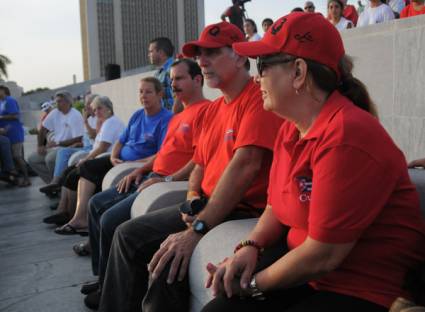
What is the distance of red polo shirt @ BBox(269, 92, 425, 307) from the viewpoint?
5.20ft

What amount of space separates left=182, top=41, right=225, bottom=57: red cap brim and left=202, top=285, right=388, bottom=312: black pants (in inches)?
62.6

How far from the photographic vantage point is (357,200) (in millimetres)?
1577

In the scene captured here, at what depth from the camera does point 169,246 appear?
2.44 m

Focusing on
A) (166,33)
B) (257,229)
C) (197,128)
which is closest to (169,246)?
(257,229)

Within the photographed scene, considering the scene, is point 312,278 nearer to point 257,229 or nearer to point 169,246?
point 257,229

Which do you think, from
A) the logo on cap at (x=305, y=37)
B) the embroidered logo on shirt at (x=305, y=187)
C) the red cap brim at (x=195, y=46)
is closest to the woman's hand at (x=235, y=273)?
the embroidered logo on shirt at (x=305, y=187)

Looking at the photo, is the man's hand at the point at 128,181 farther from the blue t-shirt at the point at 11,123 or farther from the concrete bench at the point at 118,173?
the blue t-shirt at the point at 11,123

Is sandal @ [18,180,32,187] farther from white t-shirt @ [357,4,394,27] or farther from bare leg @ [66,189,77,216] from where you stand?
white t-shirt @ [357,4,394,27]

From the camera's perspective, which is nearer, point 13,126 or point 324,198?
point 324,198

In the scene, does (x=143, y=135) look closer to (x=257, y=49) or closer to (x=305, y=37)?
(x=257, y=49)

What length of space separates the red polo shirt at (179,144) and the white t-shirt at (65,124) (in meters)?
3.87

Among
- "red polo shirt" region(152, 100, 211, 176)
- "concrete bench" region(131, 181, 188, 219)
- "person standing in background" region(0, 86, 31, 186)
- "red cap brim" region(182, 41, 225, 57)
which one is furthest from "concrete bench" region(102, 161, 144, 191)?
"person standing in background" region(0, 86, 31, 186)

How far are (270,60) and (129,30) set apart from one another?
8924cm

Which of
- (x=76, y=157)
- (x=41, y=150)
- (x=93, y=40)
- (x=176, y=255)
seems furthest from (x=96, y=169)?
(x=93, y=40)
